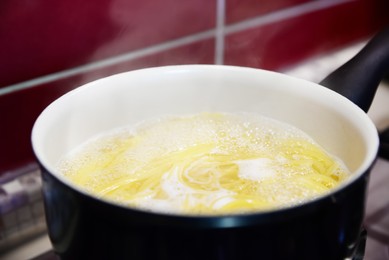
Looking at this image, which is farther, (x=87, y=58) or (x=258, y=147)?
(x=87, y=58)

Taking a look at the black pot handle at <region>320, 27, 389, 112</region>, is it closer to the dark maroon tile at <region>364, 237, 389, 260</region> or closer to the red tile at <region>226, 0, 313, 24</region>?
the dark maroon tile at <region>364, 237, 389, 260</region>

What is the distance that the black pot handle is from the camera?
424mm

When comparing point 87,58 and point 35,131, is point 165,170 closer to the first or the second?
point 35,131

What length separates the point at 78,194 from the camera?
0.92ft

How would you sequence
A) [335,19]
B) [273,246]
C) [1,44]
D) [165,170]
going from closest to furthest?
1. [273,246]
2. [165,170]
3. [1,44]
4. [335,19]

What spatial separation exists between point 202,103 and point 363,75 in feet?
0.41

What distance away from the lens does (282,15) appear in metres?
0.77

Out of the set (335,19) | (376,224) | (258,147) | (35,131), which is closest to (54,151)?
(35,131)

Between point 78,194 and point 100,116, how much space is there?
0.46 feet

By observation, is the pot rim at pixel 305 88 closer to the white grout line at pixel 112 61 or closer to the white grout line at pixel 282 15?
the white grout line at pixel 112 61

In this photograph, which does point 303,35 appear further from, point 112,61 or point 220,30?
point 112,61

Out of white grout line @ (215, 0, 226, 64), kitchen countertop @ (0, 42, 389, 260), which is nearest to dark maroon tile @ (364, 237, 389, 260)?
kitchen countertop @ (0, 42, 389, 260)

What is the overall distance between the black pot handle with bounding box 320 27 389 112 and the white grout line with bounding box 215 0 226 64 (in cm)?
27

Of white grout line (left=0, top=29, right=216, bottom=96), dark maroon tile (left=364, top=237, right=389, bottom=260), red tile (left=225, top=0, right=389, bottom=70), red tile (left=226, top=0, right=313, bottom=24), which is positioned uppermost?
red tile (left=226, top=0, right=313, bottom=24)
